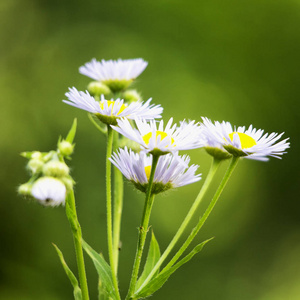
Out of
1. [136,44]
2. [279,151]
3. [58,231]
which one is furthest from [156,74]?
[279,151]

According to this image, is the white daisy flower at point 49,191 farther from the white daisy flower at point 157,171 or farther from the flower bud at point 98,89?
the flower bud at point 98,89

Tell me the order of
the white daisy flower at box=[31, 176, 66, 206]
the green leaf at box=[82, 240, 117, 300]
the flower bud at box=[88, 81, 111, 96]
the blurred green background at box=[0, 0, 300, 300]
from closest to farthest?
1. the white daisy flower at box=[31, 176, 66, 206]
2. the green leaf at box=[82, 240, 117, 300]
3. the flower bud at box=[88, 81, 111, 96]
4. the blurred green background at box=[0, 0, 300, 300]

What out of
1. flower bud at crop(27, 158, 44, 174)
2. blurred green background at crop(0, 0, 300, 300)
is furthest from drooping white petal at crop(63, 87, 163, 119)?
blurred green background at crop(0, 0, 300, 300)

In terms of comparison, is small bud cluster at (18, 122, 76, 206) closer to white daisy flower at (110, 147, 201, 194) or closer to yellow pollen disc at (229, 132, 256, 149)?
white daisy flower at (110, 147, 201, 194)

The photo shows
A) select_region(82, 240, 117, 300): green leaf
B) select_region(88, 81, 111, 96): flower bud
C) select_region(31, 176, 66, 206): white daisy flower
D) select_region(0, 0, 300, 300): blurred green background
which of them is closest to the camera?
select_region(31, 176, 66, 206): white daisy flower

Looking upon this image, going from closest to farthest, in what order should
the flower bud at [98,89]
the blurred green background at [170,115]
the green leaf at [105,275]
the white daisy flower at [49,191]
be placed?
1. the white daisy flower at [49,191]
2. the green leaf at [105,275]
3. the flower bud at [98,89]
4. the blurred green background at [170,115]

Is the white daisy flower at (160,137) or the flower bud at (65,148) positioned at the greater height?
the flower bud at (65,148)

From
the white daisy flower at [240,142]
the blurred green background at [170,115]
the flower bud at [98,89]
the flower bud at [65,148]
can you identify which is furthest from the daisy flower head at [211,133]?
the blurred green background at [170,115]
